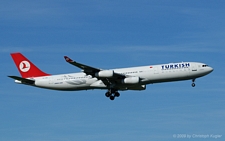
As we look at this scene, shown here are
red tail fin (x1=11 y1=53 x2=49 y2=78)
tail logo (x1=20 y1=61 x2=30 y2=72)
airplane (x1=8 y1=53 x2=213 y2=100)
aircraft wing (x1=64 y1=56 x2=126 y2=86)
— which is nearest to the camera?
aircraft wing (x1=64 y1=56 x2=126 y2=86)

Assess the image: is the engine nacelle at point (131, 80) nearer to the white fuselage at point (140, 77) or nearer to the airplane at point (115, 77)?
the airplane at point (115, 77)

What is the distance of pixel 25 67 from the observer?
297 feet

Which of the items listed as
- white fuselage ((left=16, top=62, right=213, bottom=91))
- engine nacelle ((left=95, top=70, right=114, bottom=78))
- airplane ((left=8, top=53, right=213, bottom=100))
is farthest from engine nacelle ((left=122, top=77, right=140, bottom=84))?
engine nacelle ((left=95, top=70, right=114, bottom=78))

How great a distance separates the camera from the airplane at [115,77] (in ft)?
262

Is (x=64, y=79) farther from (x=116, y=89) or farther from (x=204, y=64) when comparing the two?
(x=204, y=64)

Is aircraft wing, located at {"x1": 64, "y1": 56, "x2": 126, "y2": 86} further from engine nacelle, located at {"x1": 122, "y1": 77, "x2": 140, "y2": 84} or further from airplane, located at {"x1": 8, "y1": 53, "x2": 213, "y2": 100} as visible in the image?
engine nacelle, located at {"x1": 122, "y1": 77, "x2": 140, "y2": 84}

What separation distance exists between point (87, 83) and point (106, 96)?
407 cm

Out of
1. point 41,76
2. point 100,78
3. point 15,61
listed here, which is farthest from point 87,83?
point 15,61

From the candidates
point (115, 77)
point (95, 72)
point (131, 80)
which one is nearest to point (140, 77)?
point (131, 80)

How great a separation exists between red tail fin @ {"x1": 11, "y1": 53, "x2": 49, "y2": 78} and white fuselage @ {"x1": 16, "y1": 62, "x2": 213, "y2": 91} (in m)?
2.32

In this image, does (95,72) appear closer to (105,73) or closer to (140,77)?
(105,73)

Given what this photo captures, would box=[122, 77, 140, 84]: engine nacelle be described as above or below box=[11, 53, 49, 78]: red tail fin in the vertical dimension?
below

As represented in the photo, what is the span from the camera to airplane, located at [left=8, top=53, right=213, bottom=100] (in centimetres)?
7994

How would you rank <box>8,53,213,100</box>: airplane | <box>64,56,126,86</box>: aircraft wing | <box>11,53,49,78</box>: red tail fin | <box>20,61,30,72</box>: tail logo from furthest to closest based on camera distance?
1. <box>20,61,30,72</box>: tail logo
2. <box>11,53,49,78</box>: red tail fin
3. <box>8,53,213,100</box>: airplane
4. <box>64,56,126,86</box>: aircraft wing
